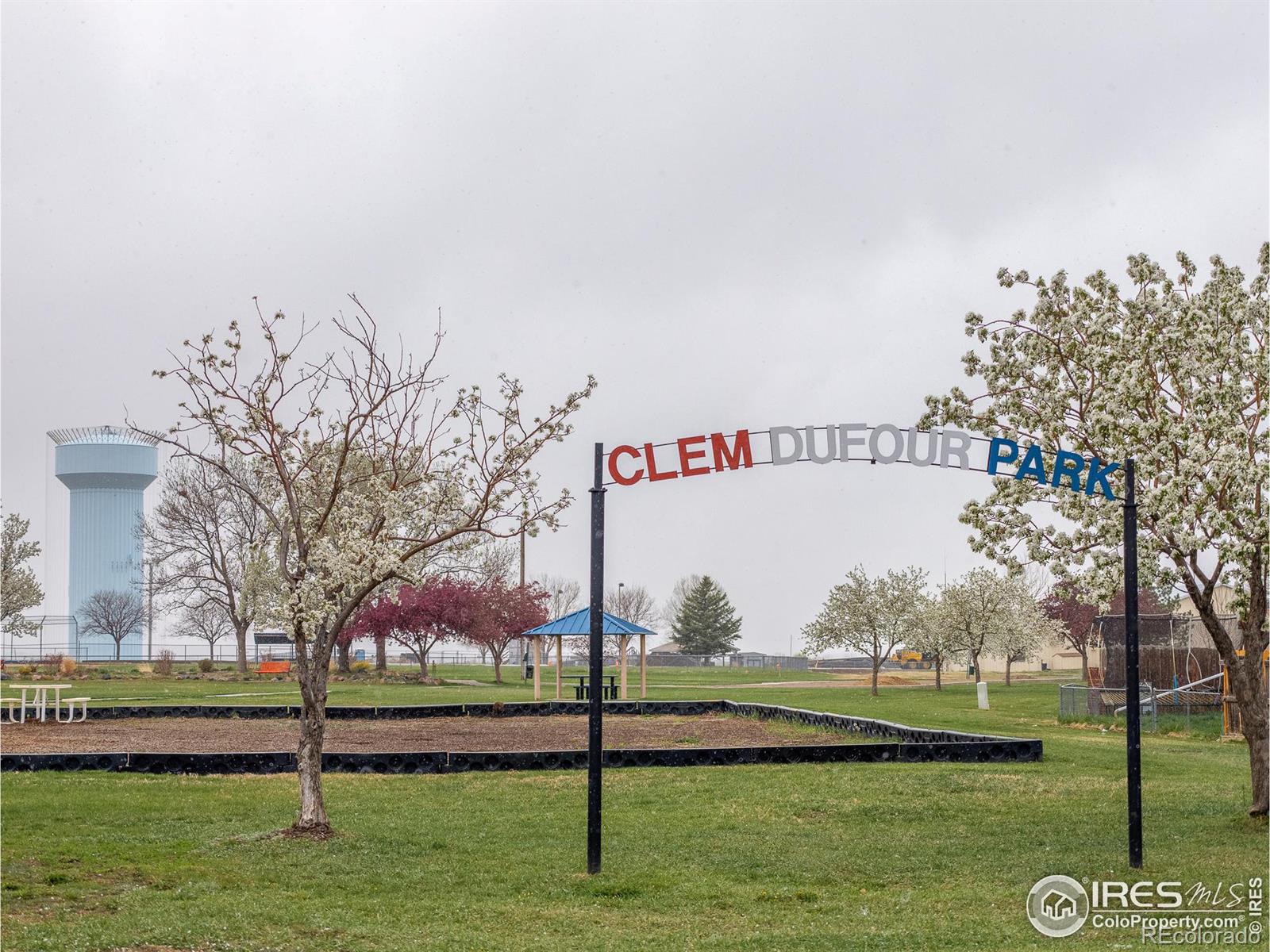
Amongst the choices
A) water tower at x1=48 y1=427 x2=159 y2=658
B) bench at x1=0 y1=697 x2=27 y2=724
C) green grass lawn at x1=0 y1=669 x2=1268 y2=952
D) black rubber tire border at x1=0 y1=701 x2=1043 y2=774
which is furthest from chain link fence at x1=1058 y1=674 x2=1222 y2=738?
water tower at x1=48 y1=427 x2=159 y2=658

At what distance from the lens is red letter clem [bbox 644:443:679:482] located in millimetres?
11922

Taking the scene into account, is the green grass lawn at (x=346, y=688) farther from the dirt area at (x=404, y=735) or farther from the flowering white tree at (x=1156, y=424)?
the flowering white tree at (x=1156, y=424)

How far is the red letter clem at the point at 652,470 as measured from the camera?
1192 cm

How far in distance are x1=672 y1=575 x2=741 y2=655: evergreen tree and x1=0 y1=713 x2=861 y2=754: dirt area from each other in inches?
2518

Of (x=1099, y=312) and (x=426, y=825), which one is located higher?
(x=1099, y=312)

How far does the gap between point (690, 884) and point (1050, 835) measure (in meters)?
4.60

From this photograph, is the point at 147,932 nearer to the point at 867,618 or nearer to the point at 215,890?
the point at 215,890

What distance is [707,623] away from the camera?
A: 95750mm

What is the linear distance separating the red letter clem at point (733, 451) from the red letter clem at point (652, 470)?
48 centimetres

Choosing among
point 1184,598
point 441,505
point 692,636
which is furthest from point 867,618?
point 692,636

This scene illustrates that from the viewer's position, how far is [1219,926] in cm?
937

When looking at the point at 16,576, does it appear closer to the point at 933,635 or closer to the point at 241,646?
the point at 241,646

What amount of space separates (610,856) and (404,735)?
48.3ft

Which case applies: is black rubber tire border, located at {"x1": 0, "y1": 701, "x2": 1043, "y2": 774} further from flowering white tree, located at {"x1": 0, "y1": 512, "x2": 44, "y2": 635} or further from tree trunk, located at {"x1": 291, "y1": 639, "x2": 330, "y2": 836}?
flowering white tree, located at {"x1": 0, "y1": 512, "x2": 44, "y2": 635}
